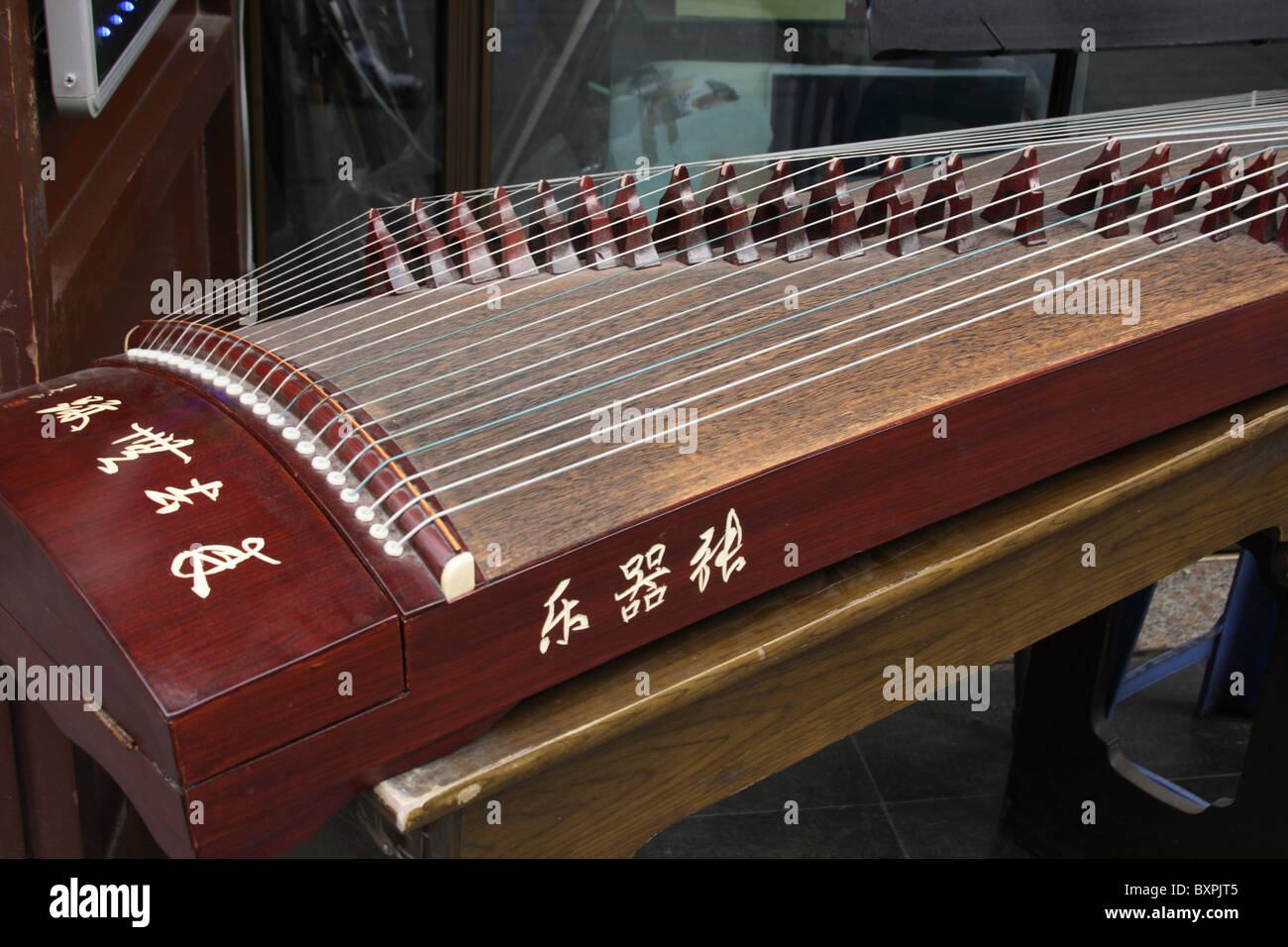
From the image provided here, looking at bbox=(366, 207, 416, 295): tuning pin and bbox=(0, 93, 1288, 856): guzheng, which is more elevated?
bbox=(366, 207, 416, 295): tuning pin

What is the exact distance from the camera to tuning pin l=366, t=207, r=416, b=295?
1342 mm

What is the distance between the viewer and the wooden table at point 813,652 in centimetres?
91

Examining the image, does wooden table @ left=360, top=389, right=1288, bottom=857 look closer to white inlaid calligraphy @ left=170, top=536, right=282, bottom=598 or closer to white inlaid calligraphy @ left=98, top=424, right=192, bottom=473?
white inlaid calligraphy @ left=170, top=536, right=282, bottom=598

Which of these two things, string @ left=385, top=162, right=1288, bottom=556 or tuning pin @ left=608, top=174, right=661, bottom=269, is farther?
tuning pin @ left=608, top=174, right=661, bottom=269

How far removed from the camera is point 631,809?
0.99 m
